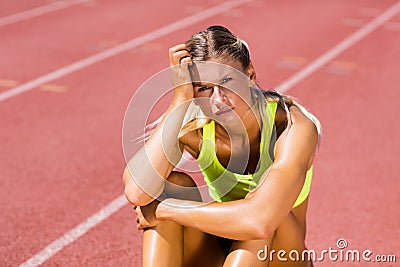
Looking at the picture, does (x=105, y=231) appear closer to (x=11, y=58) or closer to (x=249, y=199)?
(x=249, y=199)

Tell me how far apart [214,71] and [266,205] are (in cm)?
65

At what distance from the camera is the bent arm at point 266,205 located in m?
3.22

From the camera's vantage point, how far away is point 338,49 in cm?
996

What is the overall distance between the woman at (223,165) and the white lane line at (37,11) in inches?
→ 326

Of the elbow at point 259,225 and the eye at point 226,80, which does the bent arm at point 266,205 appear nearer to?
the elbow at point 259,225

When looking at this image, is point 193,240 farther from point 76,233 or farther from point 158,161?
point 76,233

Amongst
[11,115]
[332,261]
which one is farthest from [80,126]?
[332,261]

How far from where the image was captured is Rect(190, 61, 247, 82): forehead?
3371 millimetres

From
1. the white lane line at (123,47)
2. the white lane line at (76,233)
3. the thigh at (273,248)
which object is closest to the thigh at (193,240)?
the thigh at (273,248)

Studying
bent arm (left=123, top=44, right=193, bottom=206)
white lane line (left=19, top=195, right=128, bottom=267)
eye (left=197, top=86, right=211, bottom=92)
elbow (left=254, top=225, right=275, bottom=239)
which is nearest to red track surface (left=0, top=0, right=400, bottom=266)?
white lane line (left=19, top=195, right=128, bottom=267)

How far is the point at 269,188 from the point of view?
10.7ft

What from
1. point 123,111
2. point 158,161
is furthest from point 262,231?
point 123,111

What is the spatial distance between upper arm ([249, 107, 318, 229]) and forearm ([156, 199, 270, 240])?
1.7 inches

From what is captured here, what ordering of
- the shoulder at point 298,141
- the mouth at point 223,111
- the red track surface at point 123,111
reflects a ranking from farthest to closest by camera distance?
the red track surface at point 123,111 < the mouth at point 223,111 < the shoulder at point 298,141
